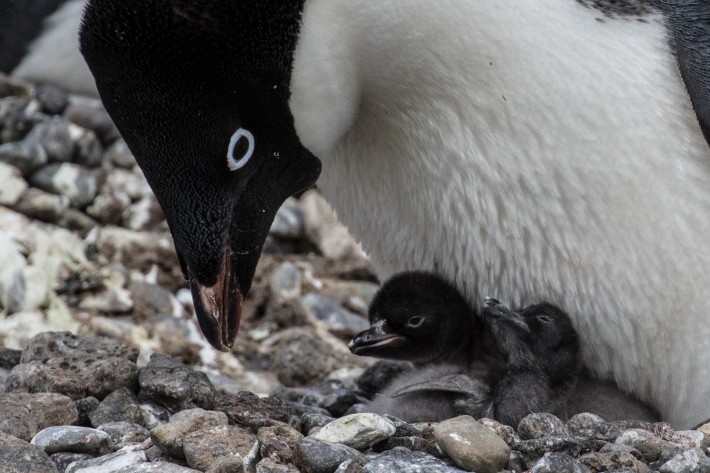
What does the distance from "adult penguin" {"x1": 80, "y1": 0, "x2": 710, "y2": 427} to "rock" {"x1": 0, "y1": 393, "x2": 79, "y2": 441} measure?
0.96 ft

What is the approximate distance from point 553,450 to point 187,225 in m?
0.74

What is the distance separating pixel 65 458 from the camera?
185cm

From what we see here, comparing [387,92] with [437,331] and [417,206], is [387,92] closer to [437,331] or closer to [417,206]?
[417,206]

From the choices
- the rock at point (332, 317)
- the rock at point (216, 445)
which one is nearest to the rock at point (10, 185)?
the rock at point (332, 317)

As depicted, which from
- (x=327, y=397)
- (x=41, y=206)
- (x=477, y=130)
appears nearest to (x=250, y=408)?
(x=327, y=397)

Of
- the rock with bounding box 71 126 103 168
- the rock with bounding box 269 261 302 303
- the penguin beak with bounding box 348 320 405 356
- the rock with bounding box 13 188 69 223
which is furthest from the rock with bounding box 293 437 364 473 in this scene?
the rock with bounding box 71 126 103 168

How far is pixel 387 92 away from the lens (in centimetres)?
220

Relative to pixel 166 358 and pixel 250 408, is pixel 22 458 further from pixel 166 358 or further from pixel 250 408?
pixel 166 358

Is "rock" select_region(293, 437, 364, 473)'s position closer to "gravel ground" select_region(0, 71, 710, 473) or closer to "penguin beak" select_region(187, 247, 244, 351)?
"gravel ground" select_region(0, 71, 710, 473)

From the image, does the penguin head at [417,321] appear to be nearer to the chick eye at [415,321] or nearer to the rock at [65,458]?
the chick eye at [415,321]

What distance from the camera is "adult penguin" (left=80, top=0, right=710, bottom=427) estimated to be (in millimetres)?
2049

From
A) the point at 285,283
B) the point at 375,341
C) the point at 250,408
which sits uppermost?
the point at 250,408

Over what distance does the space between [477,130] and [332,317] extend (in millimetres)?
1519

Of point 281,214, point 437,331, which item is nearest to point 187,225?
point 437,331
